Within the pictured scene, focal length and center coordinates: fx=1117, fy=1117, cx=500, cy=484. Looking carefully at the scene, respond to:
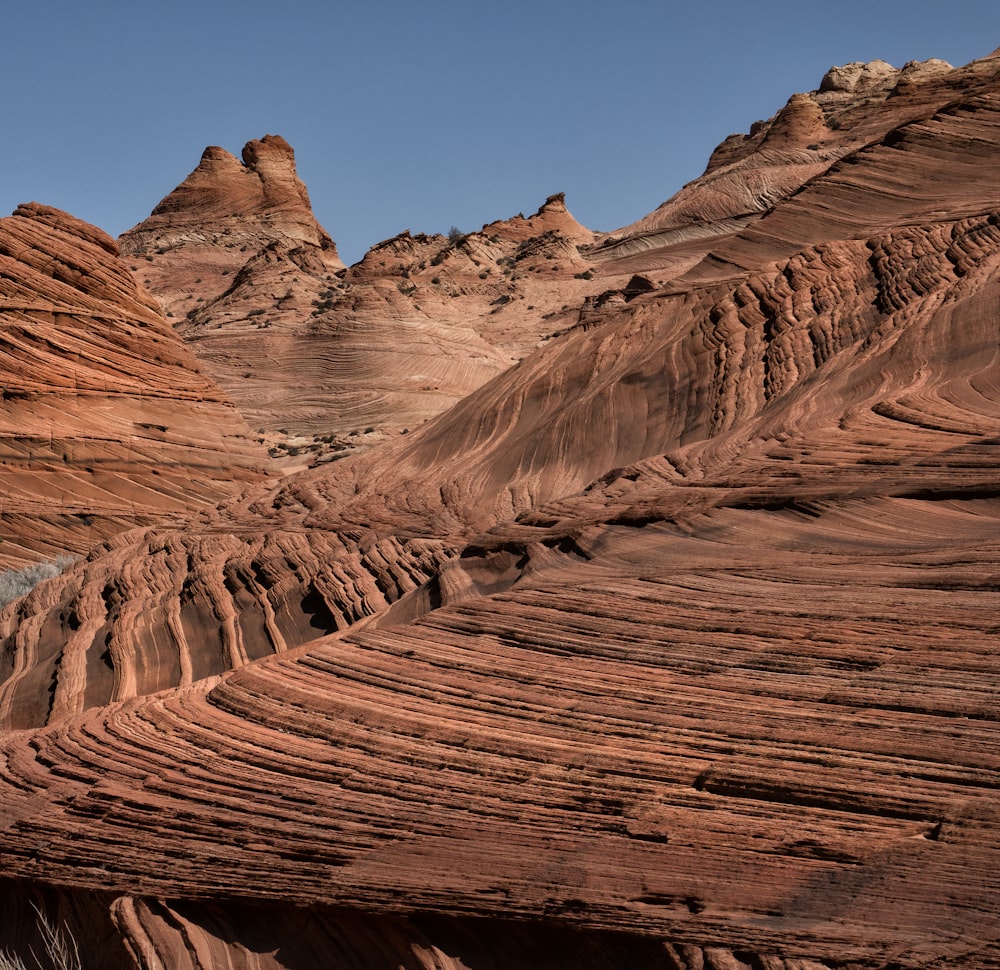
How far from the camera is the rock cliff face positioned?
12.9 ft

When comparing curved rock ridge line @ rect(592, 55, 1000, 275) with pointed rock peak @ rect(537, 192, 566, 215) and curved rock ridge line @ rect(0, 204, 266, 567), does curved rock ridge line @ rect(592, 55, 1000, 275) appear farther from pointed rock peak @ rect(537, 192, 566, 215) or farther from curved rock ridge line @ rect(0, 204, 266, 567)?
curved rock ridge line @ rect(0, 204, 266, 567)

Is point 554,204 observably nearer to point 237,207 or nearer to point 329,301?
point 237,207

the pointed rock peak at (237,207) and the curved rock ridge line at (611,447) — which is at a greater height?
the pointed rock peak at (237,207)

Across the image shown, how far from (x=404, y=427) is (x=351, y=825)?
2022cm

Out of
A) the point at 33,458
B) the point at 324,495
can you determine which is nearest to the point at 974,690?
the point at 324,495

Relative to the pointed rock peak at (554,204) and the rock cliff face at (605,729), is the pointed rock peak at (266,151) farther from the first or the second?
the rock cliff face at (605,729)

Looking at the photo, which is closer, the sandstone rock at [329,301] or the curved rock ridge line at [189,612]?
the curved rock ridge line at [189,612]

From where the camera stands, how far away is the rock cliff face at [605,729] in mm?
3922

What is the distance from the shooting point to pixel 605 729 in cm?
478

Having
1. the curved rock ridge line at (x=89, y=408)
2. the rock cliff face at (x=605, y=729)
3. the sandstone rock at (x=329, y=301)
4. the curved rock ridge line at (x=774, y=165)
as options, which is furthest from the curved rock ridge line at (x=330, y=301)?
the rock cliff face at (x=605, y=729)

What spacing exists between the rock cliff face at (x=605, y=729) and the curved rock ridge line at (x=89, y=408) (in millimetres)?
7031

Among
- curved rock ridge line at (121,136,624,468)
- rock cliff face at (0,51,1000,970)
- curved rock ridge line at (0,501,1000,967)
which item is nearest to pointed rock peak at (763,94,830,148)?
curved rock ridge line at (121,136,624,468)

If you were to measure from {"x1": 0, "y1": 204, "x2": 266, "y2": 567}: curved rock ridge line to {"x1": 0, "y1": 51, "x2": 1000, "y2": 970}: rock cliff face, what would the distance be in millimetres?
7031

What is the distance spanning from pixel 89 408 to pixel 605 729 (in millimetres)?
14716
